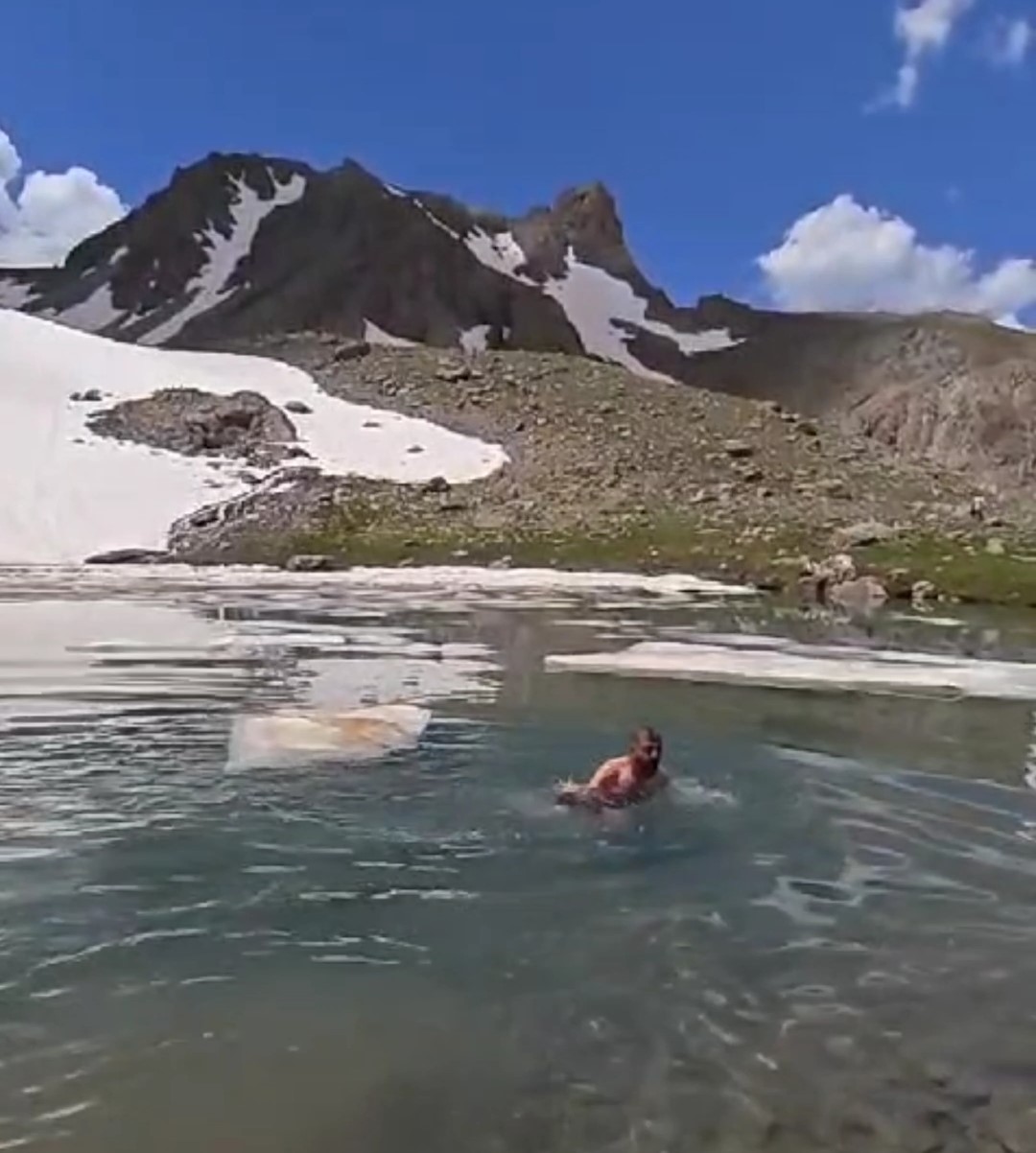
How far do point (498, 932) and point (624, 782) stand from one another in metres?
5.19

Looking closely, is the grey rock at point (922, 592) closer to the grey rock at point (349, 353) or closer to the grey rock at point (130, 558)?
the grey rock at point (130, 558)

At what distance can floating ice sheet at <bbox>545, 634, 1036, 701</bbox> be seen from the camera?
29391 mm

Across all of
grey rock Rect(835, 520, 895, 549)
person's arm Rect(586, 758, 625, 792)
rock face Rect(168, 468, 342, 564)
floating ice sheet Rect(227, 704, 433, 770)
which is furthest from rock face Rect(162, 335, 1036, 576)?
person's arm Rect(586, 758, 625, 792)

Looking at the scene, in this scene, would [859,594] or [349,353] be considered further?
[349,353]

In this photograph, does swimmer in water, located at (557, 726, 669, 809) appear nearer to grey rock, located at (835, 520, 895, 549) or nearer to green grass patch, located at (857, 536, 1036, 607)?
green grass patch, located at (857, 536, 1036, 607)

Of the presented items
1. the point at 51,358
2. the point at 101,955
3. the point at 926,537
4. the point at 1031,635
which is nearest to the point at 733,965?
the point at 101,955

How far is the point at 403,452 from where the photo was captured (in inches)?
3346

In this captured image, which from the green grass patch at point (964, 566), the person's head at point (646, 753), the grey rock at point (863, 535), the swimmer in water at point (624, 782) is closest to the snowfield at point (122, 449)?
the grey rock at point (863, 535)

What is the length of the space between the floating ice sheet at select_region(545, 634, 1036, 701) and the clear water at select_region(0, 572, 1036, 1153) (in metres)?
4.04

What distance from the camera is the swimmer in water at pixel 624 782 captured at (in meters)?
17.4

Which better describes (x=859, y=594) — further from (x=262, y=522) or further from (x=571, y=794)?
(x=571, y=794)

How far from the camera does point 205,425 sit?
85938mm

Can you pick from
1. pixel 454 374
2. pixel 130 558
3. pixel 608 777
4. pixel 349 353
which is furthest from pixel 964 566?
pixel 349 353

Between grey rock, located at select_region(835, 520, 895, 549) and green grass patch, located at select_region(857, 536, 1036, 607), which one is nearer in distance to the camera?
green grass patch, located at select_region(857, 536, 1036, 607)
